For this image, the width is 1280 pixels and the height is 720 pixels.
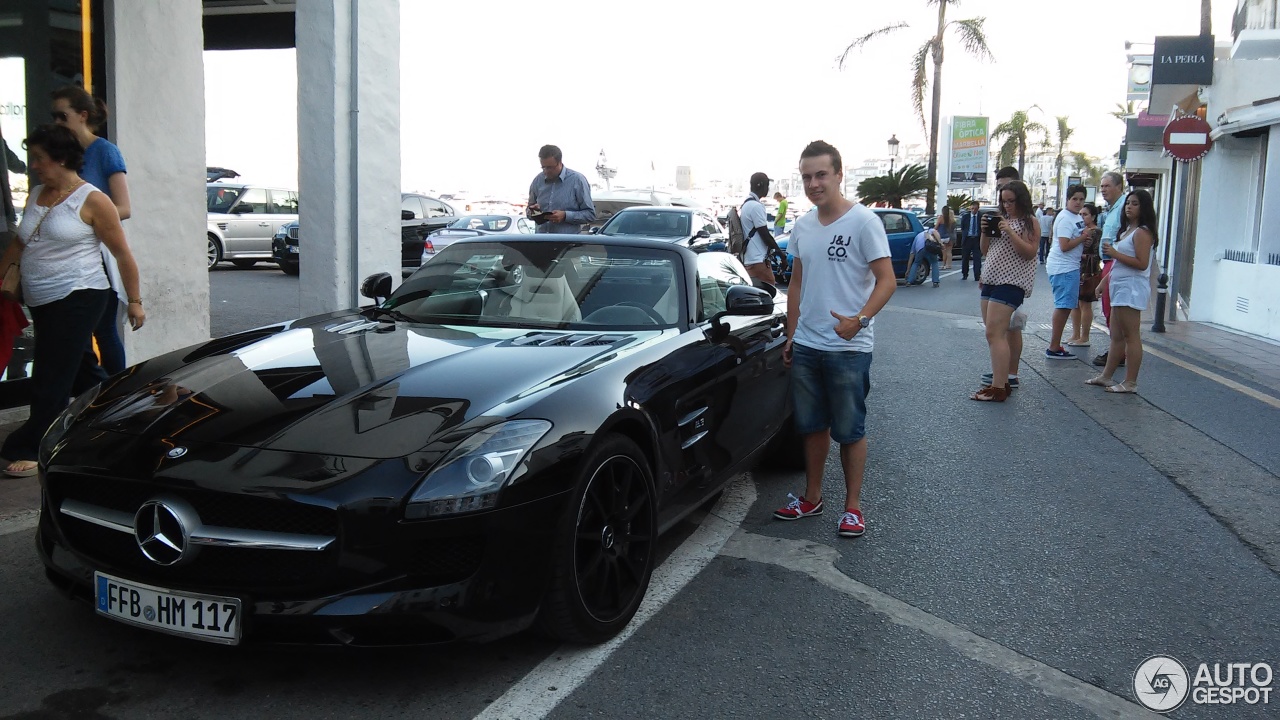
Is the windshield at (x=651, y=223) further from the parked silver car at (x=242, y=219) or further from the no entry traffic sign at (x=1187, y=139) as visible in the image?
the parked silver car at (x=242, y=219)

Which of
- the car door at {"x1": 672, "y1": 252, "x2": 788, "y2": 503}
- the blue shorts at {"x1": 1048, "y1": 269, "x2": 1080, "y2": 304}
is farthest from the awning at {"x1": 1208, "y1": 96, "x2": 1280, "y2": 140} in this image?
the car door at {"x1": 672, "y1": 252, "x2": 788, "y2": 503}

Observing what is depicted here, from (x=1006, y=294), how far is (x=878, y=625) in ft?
17.2

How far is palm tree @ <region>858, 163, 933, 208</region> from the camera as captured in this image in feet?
115

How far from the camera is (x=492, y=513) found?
2.92 m

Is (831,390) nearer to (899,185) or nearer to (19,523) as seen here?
(19,523)

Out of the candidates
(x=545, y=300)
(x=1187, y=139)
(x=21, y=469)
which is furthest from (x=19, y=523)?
(x=1187, y=139)

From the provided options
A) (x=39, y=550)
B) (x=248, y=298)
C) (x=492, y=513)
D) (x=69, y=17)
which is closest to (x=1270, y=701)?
(x=492, y=513)

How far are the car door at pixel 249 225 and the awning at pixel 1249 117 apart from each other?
53.8 feet

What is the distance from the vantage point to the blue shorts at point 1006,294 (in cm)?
826

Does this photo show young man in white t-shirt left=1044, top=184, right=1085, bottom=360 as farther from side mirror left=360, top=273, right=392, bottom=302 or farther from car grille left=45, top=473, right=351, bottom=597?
car grille left=45, top=473, right=351, bottom=597

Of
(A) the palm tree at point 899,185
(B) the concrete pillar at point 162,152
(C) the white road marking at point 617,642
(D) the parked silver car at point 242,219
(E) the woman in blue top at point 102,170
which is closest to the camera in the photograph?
(C) the white road marking at point 617,642

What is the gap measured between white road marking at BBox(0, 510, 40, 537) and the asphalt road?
87 millimetres

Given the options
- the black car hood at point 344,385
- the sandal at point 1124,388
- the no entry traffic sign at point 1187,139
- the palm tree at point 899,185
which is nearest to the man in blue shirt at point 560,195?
the sandal at point 1124,388

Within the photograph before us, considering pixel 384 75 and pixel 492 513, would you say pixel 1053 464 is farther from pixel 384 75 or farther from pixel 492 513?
pixel 384 75
